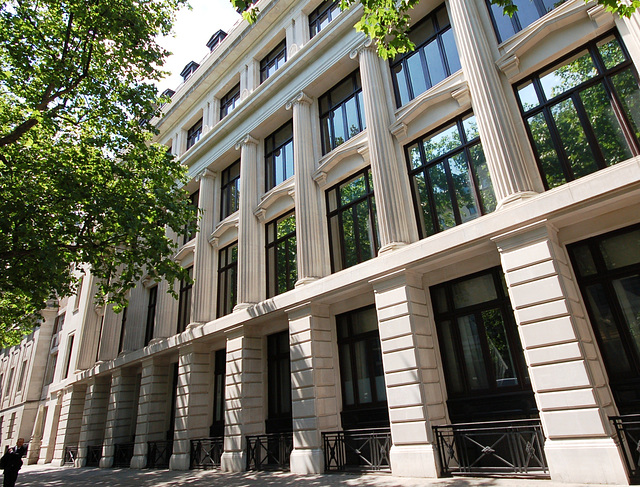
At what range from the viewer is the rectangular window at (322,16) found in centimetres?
1678

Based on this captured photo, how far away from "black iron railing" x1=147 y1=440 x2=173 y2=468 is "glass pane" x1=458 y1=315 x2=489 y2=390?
1413 cm

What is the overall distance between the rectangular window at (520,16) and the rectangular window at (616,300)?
6.20m

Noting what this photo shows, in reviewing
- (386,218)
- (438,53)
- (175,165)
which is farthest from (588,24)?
(175,165)

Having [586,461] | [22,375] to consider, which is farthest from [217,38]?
[22,375]

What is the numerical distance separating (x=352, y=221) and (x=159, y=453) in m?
14.0

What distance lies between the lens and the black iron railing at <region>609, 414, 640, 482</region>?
7.32 m

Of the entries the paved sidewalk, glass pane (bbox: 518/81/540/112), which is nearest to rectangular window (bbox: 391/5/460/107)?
glass pane (bbox: 518/81/540/112)

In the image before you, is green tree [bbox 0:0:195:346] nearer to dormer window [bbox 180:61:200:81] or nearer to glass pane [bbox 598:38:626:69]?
dormer window [bbox 180:61:200:81]

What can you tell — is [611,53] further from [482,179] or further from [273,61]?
[273,61]

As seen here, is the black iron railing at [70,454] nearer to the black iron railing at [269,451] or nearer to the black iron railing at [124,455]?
the black iron railing at [124,455]

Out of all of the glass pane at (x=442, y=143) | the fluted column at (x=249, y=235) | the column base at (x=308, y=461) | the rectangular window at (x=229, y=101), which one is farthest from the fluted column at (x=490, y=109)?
the rectangular window at (x=229, y=101)

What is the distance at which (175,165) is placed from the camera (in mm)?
16453

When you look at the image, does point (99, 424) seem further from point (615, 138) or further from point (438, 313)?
point (615, 138)

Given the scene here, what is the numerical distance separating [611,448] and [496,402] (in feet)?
8.94
